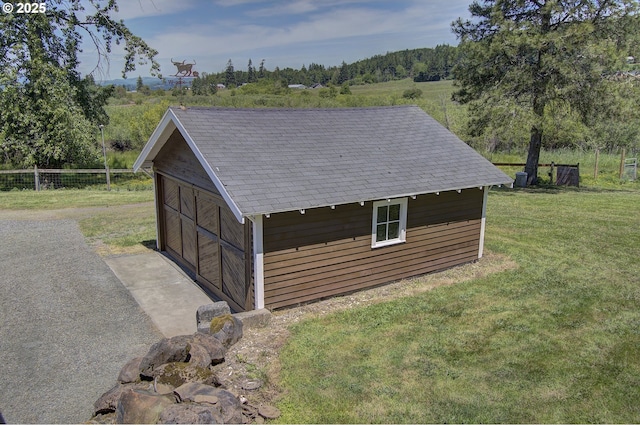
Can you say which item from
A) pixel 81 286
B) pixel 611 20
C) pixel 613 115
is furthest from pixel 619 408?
pixel 611 20

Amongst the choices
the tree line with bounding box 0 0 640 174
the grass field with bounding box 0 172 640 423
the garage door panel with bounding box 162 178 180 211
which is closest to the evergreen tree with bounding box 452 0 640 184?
the tree line with bounding box 0 0 640 174

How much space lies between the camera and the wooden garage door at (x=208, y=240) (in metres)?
8.76

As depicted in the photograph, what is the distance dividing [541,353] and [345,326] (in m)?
3.08

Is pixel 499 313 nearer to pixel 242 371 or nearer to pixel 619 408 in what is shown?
pixel 619 408

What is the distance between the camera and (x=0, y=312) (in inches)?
353

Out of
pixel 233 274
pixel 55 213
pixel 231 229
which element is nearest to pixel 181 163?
pixel 231 229

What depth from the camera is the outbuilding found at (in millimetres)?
8359

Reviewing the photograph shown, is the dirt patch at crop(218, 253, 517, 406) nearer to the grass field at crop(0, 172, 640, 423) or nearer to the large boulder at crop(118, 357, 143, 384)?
the grass field at crop(0, 172, 640, 423)

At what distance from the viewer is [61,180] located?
24156 mm

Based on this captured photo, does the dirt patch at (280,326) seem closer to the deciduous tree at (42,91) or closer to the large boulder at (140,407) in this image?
the large boulder at (140,407)

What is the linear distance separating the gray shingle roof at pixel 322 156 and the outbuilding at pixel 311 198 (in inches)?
1.2

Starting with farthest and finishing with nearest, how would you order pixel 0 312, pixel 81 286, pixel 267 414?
pixel 81 286
pixel 0 312
pixel 267 414

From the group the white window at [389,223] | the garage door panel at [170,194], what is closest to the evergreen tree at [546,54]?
the white window at [389,223]

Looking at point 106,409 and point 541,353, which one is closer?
point 106,409
